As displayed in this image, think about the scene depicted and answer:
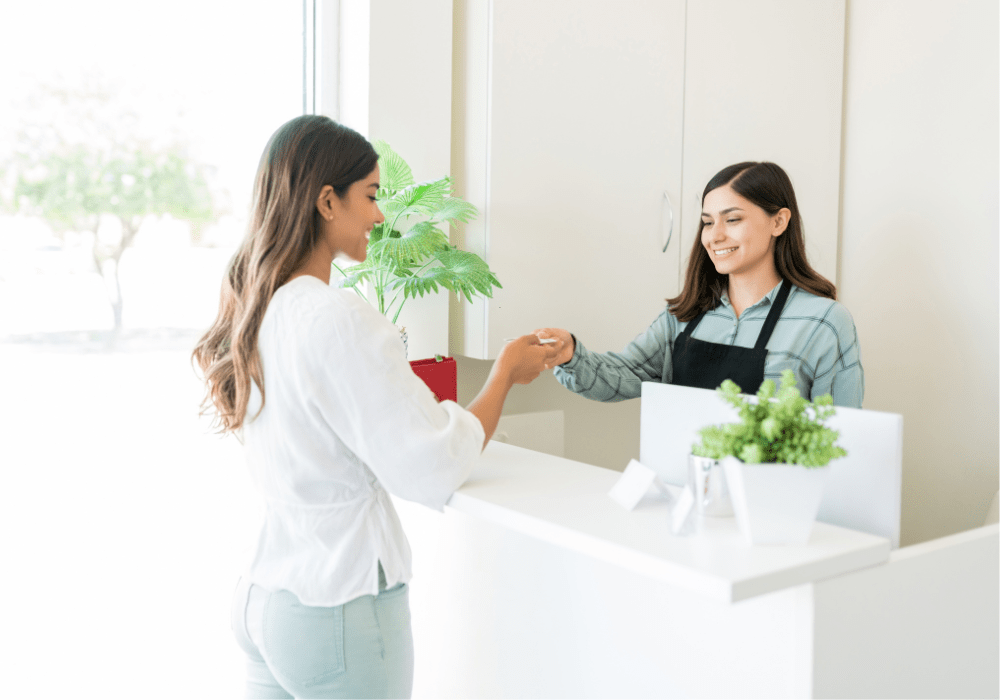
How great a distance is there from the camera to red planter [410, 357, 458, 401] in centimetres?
210

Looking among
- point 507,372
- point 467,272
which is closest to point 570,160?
point 467,272

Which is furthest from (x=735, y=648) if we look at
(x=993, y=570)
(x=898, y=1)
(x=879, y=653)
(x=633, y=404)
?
(x=898, y=1)

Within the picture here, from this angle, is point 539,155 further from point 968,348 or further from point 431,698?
point 968,348

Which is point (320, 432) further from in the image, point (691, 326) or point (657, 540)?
point (691, 326)

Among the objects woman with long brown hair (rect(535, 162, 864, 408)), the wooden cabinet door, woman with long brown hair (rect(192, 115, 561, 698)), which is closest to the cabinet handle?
the wooden cabinet door

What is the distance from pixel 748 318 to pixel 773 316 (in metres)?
0.07

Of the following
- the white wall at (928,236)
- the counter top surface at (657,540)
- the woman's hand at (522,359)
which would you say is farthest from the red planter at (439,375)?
the white wall at (928,236)

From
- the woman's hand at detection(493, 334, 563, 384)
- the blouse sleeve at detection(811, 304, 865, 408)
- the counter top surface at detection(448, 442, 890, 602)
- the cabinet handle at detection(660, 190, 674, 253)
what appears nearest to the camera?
the counter top surface at detection(448, 442, 890, 602)

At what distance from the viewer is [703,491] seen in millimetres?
1171

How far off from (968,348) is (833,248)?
1.94 feet

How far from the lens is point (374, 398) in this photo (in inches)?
46.8

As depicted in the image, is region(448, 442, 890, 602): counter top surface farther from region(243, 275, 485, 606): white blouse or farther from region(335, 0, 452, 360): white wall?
region(335, 0, 452, 360): white wall

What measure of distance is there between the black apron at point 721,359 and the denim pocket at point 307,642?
1.11 metres

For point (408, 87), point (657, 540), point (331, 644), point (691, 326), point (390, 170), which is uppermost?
point (408, 87)
